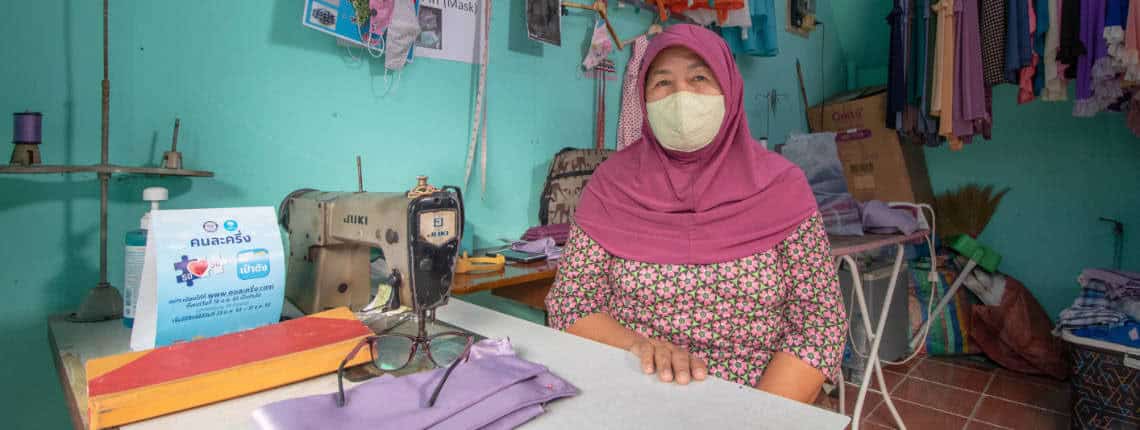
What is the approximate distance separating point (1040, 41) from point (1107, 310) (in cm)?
122

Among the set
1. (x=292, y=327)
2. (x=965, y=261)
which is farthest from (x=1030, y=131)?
(x=292, y=327)

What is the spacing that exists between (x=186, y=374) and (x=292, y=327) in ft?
0.67

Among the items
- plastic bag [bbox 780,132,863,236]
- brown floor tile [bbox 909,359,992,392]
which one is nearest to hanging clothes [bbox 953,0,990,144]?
plastic bag [bbox 780,132,863,236]

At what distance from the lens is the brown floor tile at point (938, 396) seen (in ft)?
8.68

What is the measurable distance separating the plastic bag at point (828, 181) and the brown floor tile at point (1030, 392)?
117 cm

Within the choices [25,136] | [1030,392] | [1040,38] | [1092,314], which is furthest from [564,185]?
[1030,392]

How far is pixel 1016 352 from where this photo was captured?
3.06 meters

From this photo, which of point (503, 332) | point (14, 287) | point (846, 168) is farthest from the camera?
point (846, 168)

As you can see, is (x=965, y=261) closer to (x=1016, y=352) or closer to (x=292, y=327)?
(x=1016, y=352)

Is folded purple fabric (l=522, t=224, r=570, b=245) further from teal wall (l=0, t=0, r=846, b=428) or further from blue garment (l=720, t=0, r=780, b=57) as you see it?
blue garment (l=720, t=0, r=780, b=57)

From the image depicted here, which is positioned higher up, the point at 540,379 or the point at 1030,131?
the point at 1030,131

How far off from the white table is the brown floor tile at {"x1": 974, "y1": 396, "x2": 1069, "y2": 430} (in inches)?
93.9

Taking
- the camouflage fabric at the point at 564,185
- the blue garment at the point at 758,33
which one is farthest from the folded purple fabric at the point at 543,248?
the blue garment at the point at 758,33

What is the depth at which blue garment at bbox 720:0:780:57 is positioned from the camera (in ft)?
10.3
